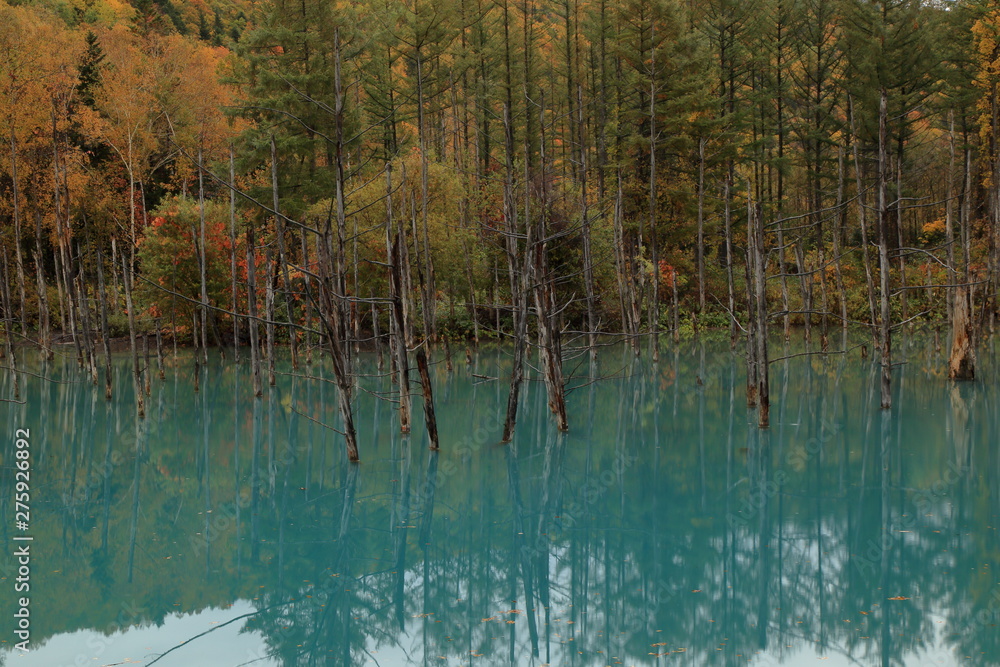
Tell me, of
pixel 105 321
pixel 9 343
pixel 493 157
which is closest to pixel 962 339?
pixel 105 321

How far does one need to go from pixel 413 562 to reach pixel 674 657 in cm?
259

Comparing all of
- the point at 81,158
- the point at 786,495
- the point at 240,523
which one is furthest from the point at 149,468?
the point at 81,158

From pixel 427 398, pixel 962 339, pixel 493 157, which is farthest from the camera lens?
pixel 493 157

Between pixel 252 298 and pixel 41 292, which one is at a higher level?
pixel 41 292

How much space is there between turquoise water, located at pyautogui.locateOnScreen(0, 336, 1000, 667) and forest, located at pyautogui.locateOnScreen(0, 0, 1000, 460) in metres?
7.56

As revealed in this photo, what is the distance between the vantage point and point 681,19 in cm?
2575

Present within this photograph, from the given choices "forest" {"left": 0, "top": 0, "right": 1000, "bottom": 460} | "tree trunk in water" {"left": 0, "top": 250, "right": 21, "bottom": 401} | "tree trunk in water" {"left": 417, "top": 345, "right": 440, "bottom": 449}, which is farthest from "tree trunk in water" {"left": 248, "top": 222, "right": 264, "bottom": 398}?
"forest" {"left": 0, "top": 0, "right": 1000, "bottom": 460}

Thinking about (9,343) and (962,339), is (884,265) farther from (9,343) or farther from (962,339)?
(9,343)

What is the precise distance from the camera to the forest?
21688mm

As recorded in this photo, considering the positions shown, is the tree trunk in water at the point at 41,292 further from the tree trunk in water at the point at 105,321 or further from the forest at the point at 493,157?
the tree trunk in water at the point at 105,321

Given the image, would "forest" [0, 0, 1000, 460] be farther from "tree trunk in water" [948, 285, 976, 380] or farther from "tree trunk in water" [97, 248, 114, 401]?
"tree trunk in water" [97, 248, 114, 401]

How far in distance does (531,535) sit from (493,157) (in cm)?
2110

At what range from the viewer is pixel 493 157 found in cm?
2733

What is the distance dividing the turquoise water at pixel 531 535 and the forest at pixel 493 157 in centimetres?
756
